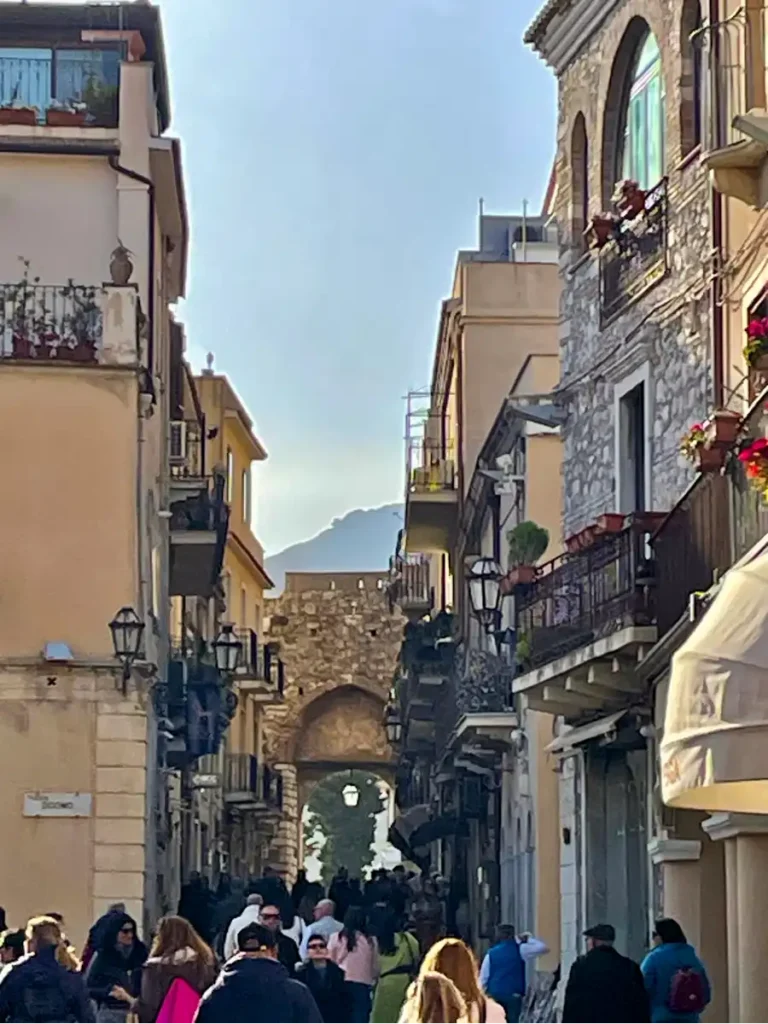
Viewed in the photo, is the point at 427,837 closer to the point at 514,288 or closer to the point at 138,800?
the point at 514,288

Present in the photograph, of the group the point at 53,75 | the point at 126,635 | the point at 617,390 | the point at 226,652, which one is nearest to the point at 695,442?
the point at 617,390

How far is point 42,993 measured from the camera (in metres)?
12.6

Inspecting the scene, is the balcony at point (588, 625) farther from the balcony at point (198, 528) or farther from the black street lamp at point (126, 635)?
the balcony at point (198, 528)

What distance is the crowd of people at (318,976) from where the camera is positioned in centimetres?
1091

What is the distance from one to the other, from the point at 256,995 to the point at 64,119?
69.4ft

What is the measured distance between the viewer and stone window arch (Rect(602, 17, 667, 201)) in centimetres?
2197

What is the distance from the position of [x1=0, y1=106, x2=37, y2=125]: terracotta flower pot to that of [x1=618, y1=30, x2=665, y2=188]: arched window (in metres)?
9.87

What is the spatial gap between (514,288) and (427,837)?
9.93m

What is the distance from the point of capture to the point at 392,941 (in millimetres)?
17688

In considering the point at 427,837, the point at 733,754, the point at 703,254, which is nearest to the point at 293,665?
the point at 427,837

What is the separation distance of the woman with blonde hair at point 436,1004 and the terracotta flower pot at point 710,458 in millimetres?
6804

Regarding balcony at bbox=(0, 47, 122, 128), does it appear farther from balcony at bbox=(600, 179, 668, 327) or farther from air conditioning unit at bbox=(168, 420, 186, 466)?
balcony at bbox=(600, 179, 668, 327)

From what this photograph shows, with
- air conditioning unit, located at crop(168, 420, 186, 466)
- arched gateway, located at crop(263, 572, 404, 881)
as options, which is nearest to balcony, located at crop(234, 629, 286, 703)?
arched gateway, located at crop(263, 572, 404, 881)

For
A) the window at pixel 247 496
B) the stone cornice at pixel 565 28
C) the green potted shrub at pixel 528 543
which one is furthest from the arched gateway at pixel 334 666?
the stone cornice at pixel 565 28
